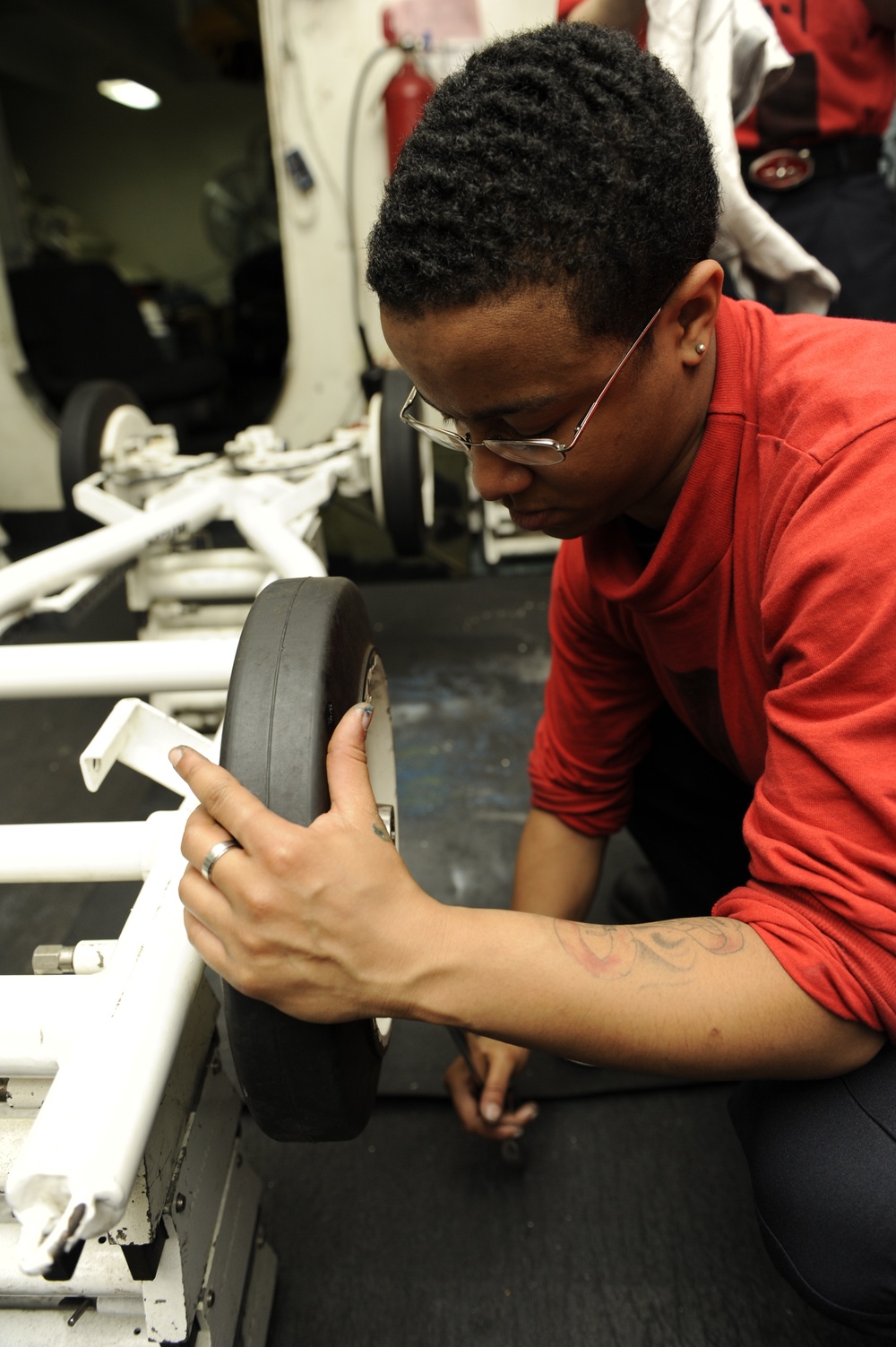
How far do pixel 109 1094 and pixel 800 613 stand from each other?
0.55 metres

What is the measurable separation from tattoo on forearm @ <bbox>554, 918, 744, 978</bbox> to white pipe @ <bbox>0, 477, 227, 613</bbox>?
1002mm

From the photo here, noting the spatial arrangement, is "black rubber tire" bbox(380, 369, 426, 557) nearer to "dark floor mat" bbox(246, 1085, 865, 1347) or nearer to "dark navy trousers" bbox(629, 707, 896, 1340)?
"dark floor mat" bbox(246, 1085, 865, 1347)

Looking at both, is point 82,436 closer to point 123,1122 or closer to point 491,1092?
point 491,1092

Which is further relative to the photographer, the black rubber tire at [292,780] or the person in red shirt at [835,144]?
the person in red shirt at [835,144]

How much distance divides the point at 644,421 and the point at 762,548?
140mm

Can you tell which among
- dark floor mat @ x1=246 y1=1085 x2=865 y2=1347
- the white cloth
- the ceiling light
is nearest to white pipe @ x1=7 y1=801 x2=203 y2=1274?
dark floor mat @ x1=246 y1=1085 x2=865 y2=1347

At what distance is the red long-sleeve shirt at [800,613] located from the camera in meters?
0.55

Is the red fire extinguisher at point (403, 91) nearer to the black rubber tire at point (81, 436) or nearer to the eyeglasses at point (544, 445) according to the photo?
the black rubber tire at point (81, 436)

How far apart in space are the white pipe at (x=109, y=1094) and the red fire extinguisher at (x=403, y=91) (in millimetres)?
2868

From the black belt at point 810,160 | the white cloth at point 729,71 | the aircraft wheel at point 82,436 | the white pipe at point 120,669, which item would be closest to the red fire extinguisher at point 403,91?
the aircraft wheel at point 82,436

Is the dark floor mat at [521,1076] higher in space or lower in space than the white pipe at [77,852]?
lower

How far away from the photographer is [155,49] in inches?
234

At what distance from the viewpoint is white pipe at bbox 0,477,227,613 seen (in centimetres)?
128

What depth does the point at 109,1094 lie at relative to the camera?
21.4 inches
